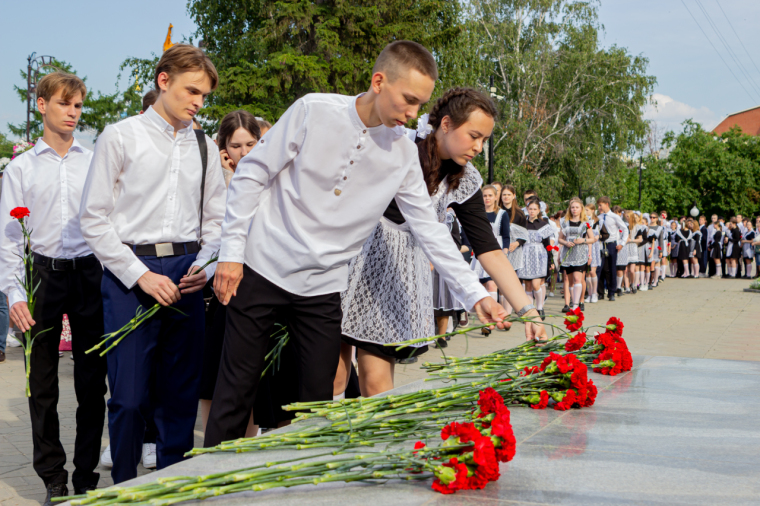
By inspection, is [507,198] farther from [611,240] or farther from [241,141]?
[241,141]

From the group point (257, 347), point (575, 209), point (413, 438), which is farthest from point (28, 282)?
point (575, 209)

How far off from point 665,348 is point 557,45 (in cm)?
2854

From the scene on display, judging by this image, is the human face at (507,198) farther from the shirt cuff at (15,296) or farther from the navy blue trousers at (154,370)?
the shirt cuff at (15,296)

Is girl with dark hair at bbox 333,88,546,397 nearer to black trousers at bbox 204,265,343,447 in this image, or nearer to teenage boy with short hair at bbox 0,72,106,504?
black trousers at bbox 204,265,343,447

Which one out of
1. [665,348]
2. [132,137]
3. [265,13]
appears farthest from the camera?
[265,13]

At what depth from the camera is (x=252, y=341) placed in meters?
3.00

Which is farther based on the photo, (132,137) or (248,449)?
(132,137)

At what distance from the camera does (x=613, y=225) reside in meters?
17.4

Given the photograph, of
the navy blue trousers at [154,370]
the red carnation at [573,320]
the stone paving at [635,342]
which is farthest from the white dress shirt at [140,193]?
the red carnation at [573,320]

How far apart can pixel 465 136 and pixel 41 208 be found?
2.37m

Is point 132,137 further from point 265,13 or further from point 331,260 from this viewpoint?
point 265,13

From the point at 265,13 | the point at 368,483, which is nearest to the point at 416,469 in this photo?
the point at 368,483

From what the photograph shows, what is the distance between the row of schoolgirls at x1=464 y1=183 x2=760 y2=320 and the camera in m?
12.7

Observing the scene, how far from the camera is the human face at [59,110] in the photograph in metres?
4.09
